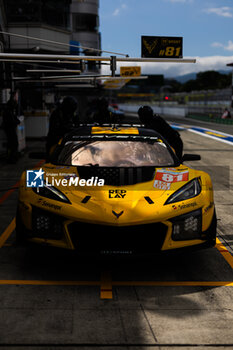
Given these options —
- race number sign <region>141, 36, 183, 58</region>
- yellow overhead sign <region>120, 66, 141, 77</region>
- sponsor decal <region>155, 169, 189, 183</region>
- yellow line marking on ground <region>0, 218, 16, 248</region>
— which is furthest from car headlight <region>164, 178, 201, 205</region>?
yellow overhead sign <region>120, 66, 141, 77</region>

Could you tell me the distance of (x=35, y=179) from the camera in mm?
4965

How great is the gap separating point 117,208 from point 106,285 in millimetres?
776

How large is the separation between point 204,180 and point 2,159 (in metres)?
11.1

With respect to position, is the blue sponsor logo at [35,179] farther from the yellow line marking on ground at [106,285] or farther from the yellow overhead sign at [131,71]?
the yellow overhead sign at [131,71]

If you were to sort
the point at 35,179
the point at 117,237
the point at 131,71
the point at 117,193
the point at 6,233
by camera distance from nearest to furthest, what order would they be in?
1. the point at 117,237
2. the point at 117,193
3. the point at 35,179
4. the point at 6,233
5. the point at 131,71

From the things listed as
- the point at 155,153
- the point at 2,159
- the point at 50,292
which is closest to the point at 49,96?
the point at 2,159

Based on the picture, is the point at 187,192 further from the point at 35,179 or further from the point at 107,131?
the point at 107,131

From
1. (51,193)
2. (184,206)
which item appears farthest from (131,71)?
(184,206)

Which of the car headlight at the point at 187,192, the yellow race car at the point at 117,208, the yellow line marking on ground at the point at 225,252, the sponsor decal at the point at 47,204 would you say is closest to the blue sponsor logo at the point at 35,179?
the yellow race car at the point at 117,208

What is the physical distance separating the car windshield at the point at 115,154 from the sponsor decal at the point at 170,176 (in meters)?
0.36

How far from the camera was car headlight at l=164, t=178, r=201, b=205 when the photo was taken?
452cm

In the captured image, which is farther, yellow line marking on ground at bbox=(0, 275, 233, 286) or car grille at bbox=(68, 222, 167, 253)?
yellow line marking on ground at bbox=(0, 275, 233, 286)

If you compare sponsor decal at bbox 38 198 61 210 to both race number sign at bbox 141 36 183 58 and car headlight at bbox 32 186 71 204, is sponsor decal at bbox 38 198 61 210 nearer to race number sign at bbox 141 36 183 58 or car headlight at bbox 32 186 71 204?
car headlight at bbox 32 186 71 204

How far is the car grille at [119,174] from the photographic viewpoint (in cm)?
484
